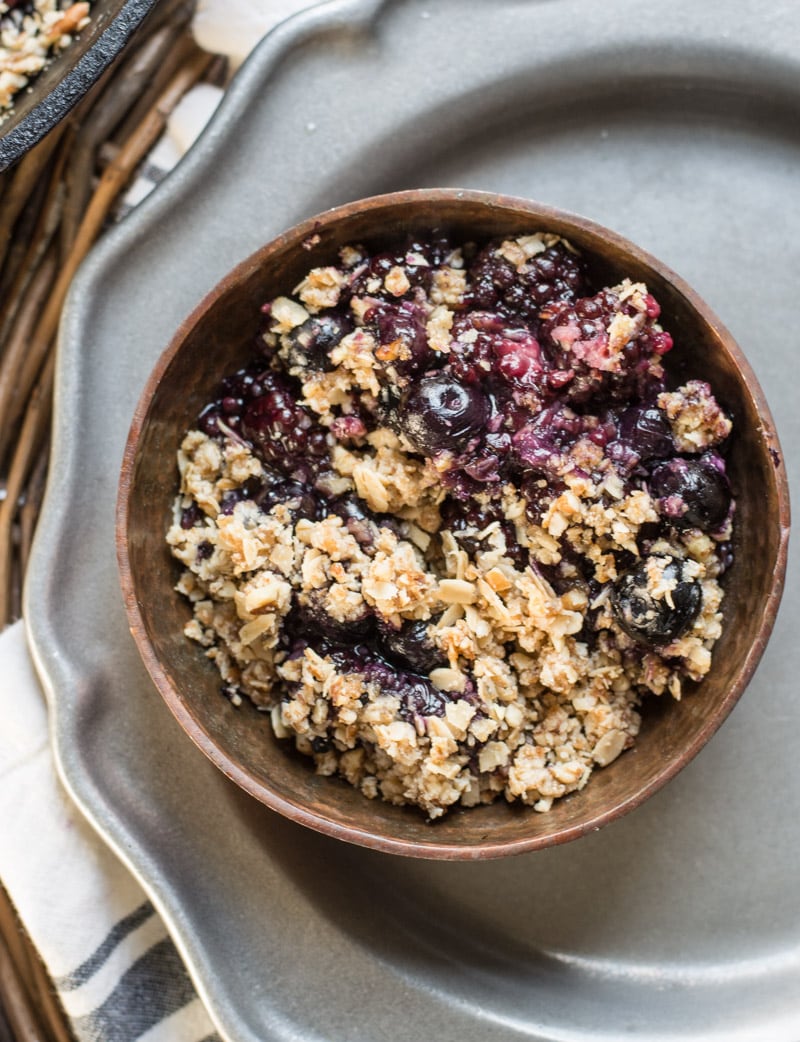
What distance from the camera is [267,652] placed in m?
2.01

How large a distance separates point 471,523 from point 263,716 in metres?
0.56

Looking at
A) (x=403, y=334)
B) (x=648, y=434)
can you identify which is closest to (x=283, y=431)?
(x=403, y=334)

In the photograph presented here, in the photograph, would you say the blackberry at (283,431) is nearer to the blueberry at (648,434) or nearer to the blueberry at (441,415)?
the blueberry at (441,415)

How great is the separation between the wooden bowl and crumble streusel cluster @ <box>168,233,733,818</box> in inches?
1.6

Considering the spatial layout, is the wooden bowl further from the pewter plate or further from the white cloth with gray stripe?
the white cloth with gray stripe

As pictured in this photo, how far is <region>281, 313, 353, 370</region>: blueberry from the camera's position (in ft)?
6.47

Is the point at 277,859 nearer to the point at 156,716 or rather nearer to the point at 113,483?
the point at 156,716

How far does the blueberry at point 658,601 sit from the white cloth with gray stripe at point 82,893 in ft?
4.12

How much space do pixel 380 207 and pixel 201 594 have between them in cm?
81

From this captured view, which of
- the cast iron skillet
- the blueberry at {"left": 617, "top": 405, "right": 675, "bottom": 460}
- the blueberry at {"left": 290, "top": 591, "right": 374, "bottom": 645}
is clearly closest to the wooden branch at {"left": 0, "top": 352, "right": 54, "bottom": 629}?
the cast iron skillet

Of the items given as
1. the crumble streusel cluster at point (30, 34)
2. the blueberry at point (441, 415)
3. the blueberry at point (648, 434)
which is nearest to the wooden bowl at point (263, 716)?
the blueberry at point (648, 434)

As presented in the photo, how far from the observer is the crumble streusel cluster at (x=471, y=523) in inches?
74.9

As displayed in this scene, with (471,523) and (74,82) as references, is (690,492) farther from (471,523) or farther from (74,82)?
(74,82)

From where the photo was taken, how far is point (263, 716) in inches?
82.5
